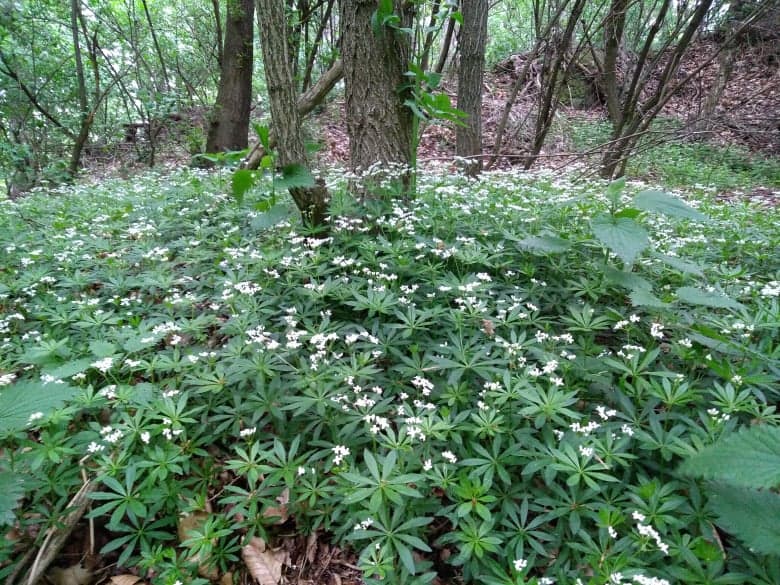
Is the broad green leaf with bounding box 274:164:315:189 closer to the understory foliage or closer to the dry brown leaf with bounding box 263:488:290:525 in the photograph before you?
the understory foliage

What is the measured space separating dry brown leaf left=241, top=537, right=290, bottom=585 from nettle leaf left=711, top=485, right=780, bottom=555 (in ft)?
5.66

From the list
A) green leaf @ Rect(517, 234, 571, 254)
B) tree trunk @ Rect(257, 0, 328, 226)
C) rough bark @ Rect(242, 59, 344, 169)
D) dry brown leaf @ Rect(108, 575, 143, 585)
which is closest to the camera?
dry brown leaf @ Rect(108, 575, 143, 585)

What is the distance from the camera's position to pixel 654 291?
3.00 metres

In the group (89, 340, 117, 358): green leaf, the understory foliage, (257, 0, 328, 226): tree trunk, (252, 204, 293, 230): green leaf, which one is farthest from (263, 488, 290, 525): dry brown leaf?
(257, 0, 328, 226): tree trunk

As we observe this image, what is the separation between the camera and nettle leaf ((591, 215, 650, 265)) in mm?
2501

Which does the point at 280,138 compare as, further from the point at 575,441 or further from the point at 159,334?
the point at 575,441

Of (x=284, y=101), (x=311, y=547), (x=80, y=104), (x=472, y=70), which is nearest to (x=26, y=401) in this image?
(x=311, y=547)

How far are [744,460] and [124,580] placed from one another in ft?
7.87

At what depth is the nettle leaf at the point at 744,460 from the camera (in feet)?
4.33

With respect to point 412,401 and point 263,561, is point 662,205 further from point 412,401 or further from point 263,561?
point 263,561

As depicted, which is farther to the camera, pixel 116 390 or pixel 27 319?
pixel 27 319

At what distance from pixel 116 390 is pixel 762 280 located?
14.2 ft

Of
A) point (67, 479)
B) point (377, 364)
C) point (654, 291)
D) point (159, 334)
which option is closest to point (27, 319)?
point (159, 334)

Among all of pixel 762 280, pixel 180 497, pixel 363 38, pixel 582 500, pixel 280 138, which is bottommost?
pixel 180 497
